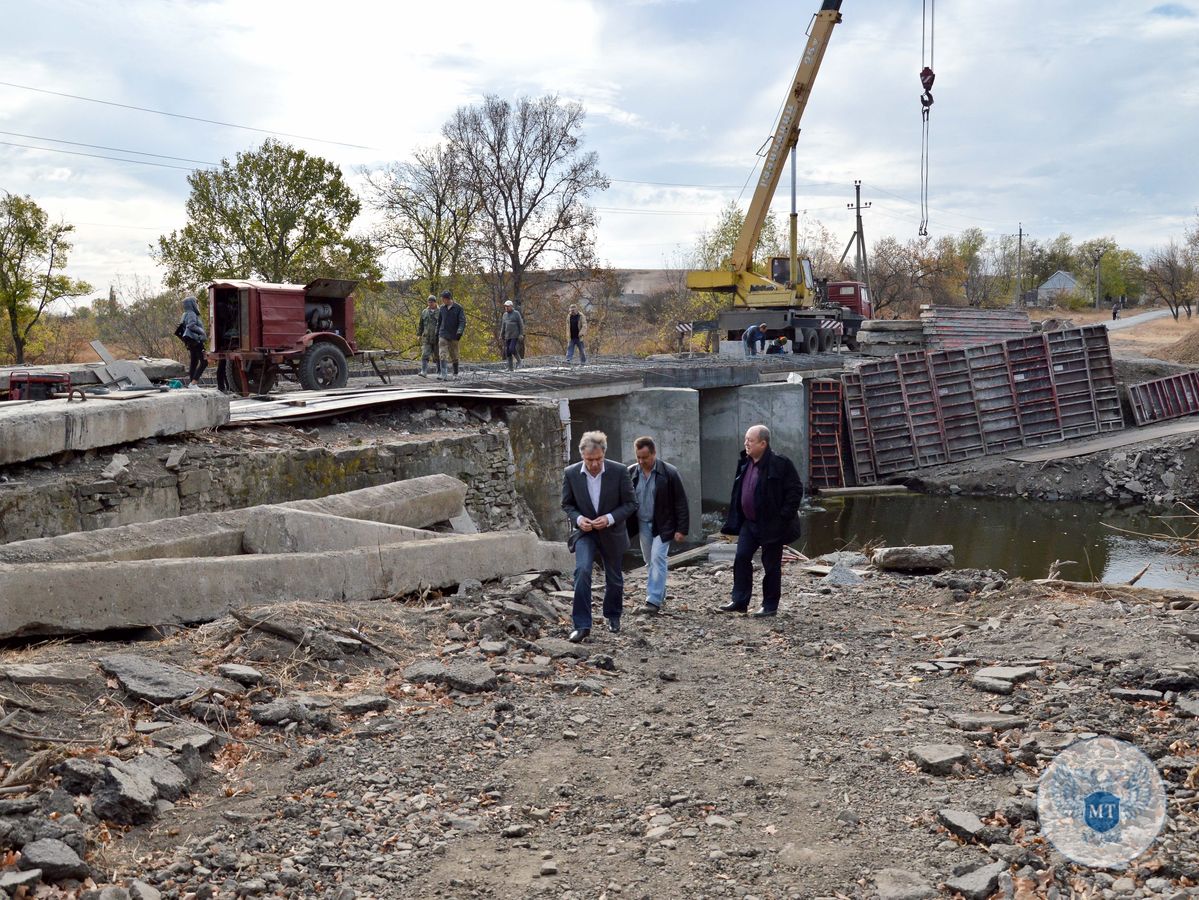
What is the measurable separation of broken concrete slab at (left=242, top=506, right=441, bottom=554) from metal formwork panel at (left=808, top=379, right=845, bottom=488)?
2065 cm

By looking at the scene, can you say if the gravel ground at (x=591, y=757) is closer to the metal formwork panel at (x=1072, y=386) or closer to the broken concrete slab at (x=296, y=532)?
the broken concrete slab at (x=296, y=532)

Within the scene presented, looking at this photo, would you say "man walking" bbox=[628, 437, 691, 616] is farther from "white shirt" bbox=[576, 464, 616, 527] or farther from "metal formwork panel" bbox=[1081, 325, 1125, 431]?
"metal formwork panel" bbox=[1081, 325, 1125, 431]

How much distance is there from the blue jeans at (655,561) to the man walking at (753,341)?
2320 cm

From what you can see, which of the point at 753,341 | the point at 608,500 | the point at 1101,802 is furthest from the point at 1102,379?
the point at 1101,802

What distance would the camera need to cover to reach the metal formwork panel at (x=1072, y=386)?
91.4 ft

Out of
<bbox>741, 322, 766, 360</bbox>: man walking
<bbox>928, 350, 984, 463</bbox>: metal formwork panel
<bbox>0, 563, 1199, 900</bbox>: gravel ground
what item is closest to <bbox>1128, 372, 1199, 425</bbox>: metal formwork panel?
<bbox>928, 350, 984, 463</bbox>: metal formwork panel

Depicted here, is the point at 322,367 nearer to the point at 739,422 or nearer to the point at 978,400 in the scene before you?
the point at 739,422

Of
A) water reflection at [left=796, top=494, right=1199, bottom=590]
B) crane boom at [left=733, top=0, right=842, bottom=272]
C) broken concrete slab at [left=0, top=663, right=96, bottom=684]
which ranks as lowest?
water reflection at [left=796, top=494, right=1199, bottom=590]

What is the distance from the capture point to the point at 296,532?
23.7 ft

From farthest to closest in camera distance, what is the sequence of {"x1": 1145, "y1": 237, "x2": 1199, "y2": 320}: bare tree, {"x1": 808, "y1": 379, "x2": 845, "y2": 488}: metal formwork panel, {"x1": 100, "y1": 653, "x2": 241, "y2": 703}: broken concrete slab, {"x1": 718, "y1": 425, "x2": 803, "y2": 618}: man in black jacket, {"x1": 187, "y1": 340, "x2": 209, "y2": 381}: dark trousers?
{"x1": 1145, "y1": 237, "x2": 1199, "y2": 320}: bare tree < {"x1": 808, "y1": 379, "x2": 845, "y2": 488}: metal formwork panel < {"x1": 187, "y1": 340, "x2": 209, "y2": 381}: dark trousers < {"x1": 718, "y1": 425, "x2": 803, "y2": 618}: man in black jacket < {"x1": 100, "y1": 653, "x2": 241, "y2": 703}: broken concrete slab

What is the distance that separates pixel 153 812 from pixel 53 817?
0.34 m

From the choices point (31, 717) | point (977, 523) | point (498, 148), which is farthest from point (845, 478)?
point (31, 717)

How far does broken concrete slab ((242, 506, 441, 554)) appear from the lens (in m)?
7.18

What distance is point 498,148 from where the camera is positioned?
3544 cm
